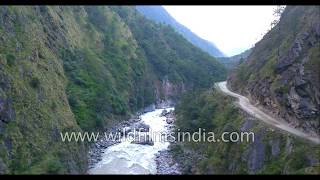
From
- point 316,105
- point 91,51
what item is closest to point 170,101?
point 91,51

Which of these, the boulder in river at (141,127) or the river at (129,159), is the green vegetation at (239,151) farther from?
the boulder in river at (141,127)

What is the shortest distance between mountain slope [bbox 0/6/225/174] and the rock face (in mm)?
27113

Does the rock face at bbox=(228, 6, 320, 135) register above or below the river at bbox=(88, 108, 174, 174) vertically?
above

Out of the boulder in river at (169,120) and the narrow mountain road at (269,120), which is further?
the boulder in river at (169,120)

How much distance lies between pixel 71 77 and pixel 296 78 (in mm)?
44336

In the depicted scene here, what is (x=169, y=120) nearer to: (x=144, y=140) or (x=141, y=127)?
(x=141, y=127)

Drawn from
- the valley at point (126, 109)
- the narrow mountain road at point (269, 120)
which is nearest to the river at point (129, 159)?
the valley at point (126, 109)

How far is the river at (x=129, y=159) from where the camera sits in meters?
60.9

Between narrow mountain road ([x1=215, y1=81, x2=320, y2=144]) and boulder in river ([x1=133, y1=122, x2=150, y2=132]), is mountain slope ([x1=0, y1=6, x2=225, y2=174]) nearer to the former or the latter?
boulder in river ([x1=133, y1=122, x2=150, y2=132])

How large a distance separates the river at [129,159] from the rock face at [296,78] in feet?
59.0

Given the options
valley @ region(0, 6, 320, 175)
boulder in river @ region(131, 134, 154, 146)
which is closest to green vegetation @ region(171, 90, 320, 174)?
valley @ region(0, 6, 320, 175)

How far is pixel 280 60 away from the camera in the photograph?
67.4 meters

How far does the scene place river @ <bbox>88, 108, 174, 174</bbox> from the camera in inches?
2397
